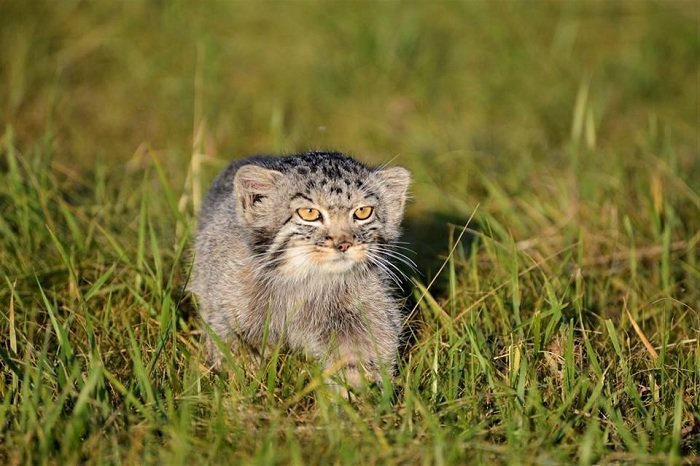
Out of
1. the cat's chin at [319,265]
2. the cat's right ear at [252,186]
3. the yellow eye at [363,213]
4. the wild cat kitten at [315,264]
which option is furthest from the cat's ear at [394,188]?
the cat's right ear at [252,186]

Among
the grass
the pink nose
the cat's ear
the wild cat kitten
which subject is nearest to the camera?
the grass

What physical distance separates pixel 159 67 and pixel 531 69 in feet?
14.2

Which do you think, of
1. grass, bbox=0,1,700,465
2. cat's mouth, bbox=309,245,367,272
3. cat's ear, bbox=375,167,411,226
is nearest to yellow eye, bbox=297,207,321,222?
cat's mouth, bbox=309,245,367,272

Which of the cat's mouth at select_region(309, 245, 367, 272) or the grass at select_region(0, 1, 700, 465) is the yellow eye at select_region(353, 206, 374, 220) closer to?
the cat's mouth at select_region(309, 245, 367, 272)

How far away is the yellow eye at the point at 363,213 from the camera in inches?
212

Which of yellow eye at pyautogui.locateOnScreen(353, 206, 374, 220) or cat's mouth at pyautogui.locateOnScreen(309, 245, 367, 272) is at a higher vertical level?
yellow eye at pyautogui.locateOnScreen(353, 206, 374, 220)

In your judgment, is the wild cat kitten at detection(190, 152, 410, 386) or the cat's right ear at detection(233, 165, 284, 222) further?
the cat's right ear at detection(233, 165, 284, 222)

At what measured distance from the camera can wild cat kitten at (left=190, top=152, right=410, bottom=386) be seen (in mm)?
5293

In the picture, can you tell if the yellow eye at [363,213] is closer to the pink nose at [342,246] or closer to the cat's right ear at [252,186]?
the pink nose at [342,246]

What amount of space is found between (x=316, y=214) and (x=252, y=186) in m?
0.50

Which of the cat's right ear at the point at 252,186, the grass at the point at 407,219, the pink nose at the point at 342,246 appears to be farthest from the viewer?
the cat's right ear at the point at 252,186

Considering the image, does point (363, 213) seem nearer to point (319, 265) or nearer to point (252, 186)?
point (319, 265)

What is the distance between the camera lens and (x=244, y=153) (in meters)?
9.33

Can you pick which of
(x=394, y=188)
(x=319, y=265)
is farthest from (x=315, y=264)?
(x=394, y=188)
